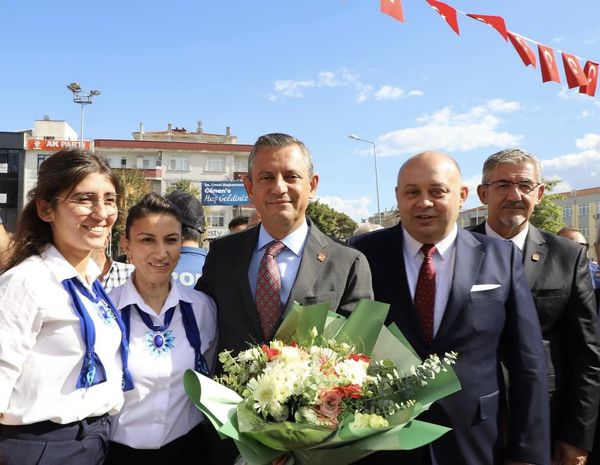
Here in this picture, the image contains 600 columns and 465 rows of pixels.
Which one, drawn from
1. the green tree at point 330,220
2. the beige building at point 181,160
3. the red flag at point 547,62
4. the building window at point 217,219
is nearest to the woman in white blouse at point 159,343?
the red flag at point 547,62

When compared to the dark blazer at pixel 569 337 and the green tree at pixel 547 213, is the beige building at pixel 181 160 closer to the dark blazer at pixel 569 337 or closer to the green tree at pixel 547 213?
the green tree at pixel 547 213

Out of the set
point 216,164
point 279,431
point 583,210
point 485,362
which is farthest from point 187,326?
point 583,210

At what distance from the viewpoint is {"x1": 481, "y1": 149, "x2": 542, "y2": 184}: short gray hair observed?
3330mm

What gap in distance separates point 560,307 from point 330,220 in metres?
44.2

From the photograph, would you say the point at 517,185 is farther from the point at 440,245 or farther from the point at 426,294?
the point at 426,294

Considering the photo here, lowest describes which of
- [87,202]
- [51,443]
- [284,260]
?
[51,443]

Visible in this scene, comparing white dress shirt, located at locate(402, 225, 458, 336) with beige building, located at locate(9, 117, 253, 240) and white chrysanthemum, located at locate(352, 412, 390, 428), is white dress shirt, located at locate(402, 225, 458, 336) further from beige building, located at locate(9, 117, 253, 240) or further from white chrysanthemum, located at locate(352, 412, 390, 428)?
beige building, located at locate(9, 117, 253, 240)

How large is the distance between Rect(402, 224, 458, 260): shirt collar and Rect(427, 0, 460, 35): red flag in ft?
13.3

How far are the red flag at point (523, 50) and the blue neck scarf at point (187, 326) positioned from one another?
5.71m

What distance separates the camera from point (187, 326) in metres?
2.73

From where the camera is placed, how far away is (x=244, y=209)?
57531 mm

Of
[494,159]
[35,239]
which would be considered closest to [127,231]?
[35,239]

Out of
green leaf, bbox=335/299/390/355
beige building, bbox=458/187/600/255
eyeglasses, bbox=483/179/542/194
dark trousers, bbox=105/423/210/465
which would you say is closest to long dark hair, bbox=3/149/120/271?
dark trousers, bbox=105/423/210/465

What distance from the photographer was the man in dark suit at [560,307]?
2.91 metres
